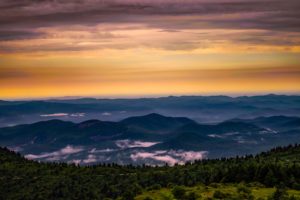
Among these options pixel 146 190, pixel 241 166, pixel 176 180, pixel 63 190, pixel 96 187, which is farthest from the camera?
pixel 63 190

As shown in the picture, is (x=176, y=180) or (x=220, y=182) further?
(x=176, y=180)

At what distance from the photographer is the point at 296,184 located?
11938 centimetres

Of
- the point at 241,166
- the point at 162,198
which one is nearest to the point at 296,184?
the point at 241,166

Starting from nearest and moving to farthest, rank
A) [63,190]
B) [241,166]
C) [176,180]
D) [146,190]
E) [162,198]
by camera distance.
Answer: [162,198]
[146,190]
[241,166]
[176,180]
[63,190]

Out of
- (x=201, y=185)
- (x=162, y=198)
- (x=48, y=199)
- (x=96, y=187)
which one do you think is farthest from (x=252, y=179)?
(x=48, y=199)

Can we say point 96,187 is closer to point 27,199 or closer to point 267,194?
point 27,199

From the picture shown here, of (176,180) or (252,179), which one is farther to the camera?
(176,180)

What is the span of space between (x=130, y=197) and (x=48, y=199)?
8504 cm

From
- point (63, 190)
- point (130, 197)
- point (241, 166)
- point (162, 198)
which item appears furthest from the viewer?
point (63, 190)

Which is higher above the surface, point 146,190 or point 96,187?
point 146,190

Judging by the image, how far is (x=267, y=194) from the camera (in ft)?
356

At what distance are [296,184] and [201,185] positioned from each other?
80.2 feet

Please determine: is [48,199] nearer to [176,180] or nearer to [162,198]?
[176,180]

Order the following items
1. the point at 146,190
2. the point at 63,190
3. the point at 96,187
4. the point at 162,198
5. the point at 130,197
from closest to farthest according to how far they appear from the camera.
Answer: the point at 162,198, the point at 130,197, the point at 146,190, the point at 96,187, the point at 63,190
